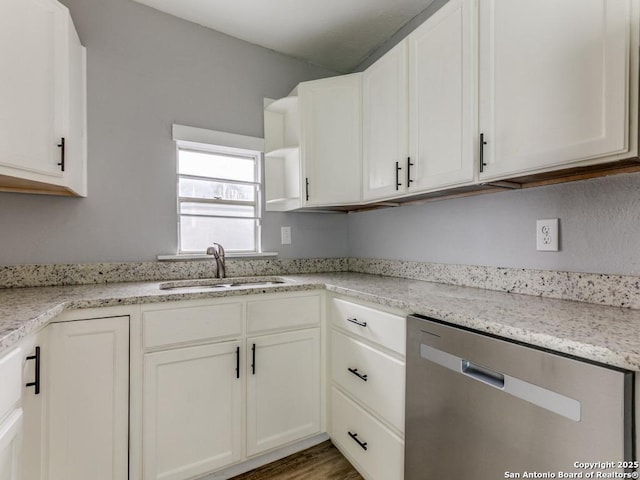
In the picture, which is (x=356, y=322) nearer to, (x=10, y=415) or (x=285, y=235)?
(x=285, y=235)

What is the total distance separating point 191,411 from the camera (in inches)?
56.2

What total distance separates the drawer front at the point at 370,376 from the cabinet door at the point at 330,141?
884 mm

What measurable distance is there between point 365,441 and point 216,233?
152cm

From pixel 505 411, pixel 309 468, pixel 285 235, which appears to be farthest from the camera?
pixel 285 235

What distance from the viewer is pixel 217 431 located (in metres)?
1.48

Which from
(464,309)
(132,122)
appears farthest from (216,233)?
(464,309)

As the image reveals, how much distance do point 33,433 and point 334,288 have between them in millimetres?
1304

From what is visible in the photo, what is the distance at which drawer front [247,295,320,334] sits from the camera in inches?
61.8

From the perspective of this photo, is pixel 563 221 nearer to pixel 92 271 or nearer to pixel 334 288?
pixel 334 288

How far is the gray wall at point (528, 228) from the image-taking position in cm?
111

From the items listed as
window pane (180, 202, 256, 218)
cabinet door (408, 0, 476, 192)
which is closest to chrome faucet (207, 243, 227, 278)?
window pane (180, 202, 256, 218)

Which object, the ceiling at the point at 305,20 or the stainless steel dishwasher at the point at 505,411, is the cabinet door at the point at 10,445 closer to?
the stainless steel dishwasher at the point at 505,411

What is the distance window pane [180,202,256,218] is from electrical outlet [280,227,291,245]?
24 cm

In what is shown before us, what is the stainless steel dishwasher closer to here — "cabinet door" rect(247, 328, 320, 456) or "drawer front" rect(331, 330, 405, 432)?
"drawer front" rect(331, 330, 405, 432)
